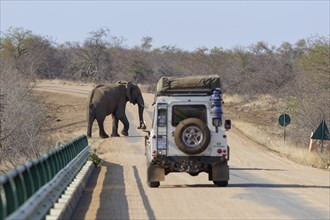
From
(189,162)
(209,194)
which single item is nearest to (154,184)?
(189,162)

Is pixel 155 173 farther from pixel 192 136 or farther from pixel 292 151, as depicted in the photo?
pixel 292 151

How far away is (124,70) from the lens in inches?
4350

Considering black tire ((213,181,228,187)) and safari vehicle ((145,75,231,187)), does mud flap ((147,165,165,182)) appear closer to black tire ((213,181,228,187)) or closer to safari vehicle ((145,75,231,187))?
safari vehicle ((145,75,231,187))

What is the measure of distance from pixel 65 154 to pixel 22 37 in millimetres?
100870

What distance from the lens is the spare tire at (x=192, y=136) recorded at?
19391 mm

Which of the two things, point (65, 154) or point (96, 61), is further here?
point (96, 61)

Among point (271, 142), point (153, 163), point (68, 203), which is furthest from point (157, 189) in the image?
point (271, 142)

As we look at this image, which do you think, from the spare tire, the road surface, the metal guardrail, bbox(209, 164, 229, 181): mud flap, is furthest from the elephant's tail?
the metal guardrail

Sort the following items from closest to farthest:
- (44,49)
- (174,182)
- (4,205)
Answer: (4,205) < (174,182) < (44,49)

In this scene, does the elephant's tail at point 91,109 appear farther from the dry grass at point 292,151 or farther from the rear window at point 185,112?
the rear window at point 185,112

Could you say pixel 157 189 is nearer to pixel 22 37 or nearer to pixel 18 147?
pixel 18 147

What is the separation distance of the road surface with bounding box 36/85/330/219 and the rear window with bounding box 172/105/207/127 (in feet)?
5.91

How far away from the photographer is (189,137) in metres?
19.5

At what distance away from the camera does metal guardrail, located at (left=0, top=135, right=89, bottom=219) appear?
935 centimetres
